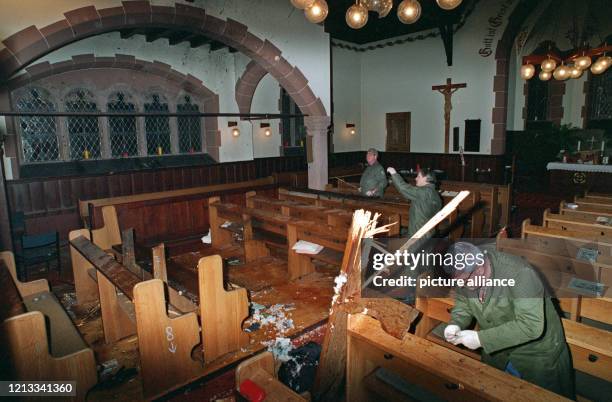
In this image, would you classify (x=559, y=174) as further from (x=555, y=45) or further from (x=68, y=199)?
(x=68, y=199)

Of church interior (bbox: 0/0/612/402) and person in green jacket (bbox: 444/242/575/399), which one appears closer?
person in green jacket (bbox: 444/242/575/399)

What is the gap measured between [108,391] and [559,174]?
11479 millimetres

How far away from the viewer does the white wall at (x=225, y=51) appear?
5488 millimetres

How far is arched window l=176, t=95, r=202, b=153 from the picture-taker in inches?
456

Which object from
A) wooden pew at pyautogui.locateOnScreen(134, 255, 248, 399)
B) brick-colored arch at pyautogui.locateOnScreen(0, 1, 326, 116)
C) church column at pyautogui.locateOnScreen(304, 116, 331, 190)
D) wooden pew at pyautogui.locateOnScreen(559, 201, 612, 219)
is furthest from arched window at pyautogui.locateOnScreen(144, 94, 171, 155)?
wooden pew at pyautogui.locateOnScreen(559, 201, 612, 219)

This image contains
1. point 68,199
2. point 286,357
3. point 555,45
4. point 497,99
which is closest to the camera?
point 286,357

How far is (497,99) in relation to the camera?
11211mm

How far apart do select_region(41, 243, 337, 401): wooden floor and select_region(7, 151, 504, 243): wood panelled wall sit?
103 inches

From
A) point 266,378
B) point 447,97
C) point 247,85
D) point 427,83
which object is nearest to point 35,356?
point 266,378

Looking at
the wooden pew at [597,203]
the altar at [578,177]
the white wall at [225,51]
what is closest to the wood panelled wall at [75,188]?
the white wall at [225,51]

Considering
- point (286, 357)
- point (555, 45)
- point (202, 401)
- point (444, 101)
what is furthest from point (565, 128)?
point (202, 401)

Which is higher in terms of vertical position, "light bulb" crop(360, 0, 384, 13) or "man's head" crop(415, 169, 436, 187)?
"light bulb" crop(360, 0, 384, 13)

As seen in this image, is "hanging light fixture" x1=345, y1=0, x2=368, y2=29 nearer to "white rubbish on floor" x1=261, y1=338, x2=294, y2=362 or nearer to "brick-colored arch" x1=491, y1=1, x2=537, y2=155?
"white rubbish on floor" x1=261, y1=338, x2=294, y2=362

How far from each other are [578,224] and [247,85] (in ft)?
30.0
